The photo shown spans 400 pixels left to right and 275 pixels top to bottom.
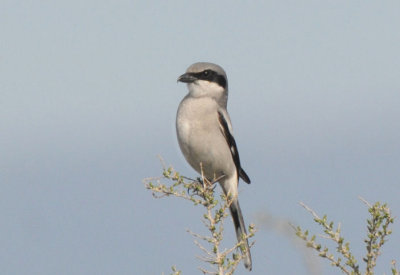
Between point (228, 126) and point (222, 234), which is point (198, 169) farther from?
point (222, 234)

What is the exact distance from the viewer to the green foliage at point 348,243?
225 inches

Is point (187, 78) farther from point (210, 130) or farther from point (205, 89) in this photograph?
A: point (210, 130)

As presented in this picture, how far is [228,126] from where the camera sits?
31.7 feet

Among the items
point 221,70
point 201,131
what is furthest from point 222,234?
point 221,70

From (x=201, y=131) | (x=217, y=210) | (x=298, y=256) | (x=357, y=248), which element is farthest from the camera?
(x=357, y=248)

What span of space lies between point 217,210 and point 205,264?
71cm

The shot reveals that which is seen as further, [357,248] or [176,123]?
[357,248]

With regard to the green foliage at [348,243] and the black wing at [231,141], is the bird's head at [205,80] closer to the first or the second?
the black wing at [231,141]

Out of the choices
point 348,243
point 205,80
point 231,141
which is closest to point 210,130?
point 231,141

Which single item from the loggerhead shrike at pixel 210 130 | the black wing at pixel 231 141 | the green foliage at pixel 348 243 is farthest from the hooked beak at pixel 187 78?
the green foliage at pixel 348 243

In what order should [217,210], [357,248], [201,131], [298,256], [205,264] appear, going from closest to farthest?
1. [298,256]
2. [205,264]
3. [217,210]
4. [201,131]
5. [357,248]

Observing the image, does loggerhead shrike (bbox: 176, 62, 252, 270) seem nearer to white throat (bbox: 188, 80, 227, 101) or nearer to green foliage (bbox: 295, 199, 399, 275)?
white throat (bbox: 188, 80, 227, 101)

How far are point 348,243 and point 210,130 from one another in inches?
149

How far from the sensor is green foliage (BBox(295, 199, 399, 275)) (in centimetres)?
572
